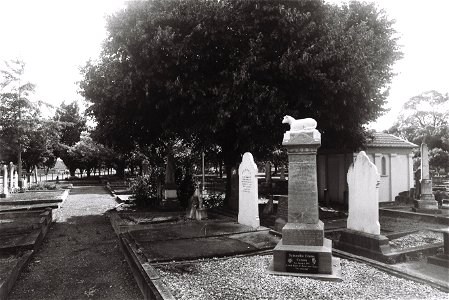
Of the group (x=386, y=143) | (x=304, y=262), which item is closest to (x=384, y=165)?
(x=386, y=143)

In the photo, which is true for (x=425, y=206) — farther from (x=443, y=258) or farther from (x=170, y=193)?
(x=170, y=193)

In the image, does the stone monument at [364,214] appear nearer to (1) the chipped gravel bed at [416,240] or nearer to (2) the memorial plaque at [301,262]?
(1) the chipped gravel bed at [416,240]

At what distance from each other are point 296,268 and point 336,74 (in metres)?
8.36

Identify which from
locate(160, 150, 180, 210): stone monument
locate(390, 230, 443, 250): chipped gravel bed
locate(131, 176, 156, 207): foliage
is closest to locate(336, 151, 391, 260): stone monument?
locate(390, 230, 443, 250): chipped gravel bed

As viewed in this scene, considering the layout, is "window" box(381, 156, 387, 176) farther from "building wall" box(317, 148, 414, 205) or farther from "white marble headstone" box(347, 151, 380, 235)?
"white marble headstone" box(347, 151, 380, 235)

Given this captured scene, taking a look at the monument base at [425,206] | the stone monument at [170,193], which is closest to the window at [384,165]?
the monument base at [425,206]

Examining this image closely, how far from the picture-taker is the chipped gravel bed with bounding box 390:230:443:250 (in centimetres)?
947

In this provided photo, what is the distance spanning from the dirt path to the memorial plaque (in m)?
2.84

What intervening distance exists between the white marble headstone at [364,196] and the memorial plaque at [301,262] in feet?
8.40

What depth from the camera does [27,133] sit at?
86.1 feet

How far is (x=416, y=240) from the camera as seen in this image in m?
10.1

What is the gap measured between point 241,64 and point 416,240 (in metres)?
8.05

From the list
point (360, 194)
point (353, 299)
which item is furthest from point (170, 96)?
point (353, 299)

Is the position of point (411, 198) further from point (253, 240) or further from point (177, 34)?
point (177, 34)
